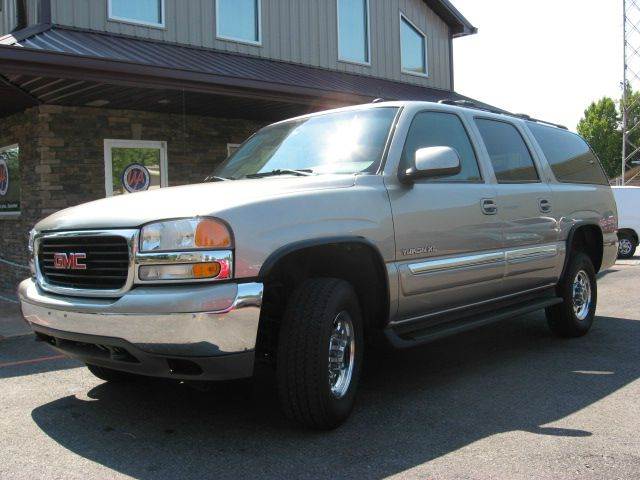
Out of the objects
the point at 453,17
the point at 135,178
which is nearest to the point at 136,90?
the point at 135,178

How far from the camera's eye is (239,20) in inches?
475

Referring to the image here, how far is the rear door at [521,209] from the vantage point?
507 centimetres

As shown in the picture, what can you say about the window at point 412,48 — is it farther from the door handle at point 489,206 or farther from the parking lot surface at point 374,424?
the parking lot surface at point 374,424

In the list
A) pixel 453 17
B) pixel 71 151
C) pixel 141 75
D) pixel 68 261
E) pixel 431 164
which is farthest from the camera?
pixel 453 17

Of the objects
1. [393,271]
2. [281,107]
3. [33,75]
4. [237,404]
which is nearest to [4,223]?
[33,75]

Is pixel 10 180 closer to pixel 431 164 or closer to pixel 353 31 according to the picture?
pixel 353 31

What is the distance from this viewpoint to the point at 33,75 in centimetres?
744

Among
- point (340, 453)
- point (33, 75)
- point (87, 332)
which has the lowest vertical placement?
point (340, 453)

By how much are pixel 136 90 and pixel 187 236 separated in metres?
6.18

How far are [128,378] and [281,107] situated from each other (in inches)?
273

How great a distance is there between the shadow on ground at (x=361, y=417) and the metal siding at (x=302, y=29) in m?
7.39

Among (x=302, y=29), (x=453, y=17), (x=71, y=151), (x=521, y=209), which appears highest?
(x=453, y=17)

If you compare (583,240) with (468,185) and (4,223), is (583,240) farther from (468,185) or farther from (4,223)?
(4,223)

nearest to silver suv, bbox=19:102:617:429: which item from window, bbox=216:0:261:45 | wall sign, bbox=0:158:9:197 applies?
wall sign, bbox=0:158:9:197
